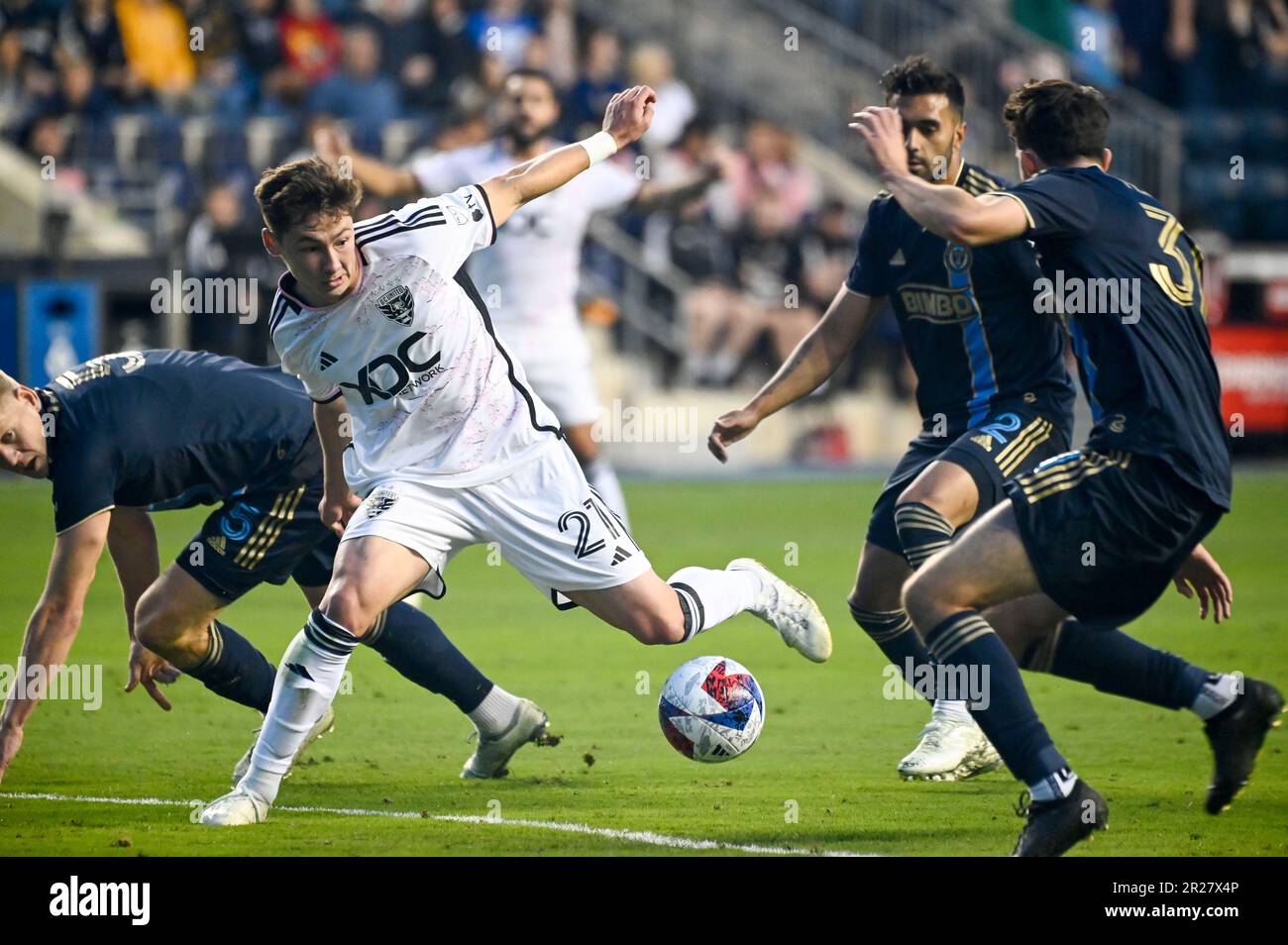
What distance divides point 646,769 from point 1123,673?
1905 mm

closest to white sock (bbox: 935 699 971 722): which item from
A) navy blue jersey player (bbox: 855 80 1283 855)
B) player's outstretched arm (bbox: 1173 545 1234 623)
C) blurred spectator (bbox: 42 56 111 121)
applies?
player's outstretched arm (bbox: 1173 545 1234 623)

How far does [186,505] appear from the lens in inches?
276

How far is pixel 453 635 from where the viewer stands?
10445 millimetres

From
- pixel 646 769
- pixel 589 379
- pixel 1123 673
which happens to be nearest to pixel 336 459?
pixel 646 769

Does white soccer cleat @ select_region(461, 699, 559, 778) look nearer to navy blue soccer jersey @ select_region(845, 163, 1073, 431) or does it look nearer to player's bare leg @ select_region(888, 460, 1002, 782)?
player's bare leg @ select_region(888, 460, 1002, 782)

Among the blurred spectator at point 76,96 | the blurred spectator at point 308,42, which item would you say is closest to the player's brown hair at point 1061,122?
the blurred spectator at point 308,42

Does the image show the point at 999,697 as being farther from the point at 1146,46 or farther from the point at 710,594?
the point at 1146,46

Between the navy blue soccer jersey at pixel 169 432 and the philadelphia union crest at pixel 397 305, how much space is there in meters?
0.95

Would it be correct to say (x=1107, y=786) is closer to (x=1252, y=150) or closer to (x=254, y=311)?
(x=254, y=311)

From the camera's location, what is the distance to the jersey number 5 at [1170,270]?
224 inches

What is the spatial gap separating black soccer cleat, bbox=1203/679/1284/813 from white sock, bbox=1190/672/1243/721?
0.02 metres

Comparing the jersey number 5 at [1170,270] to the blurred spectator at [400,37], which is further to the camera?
the blurred spectator at [400,37]

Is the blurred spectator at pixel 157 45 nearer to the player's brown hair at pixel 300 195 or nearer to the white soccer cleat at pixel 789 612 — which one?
the white soccer cleat at pixel 789 612

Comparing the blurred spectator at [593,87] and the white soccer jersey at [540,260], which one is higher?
the blurred spectator at [593,87]
